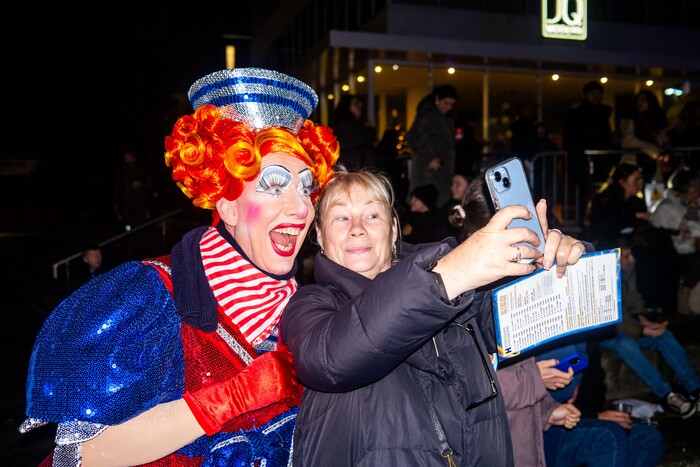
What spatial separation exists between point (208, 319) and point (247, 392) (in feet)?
0.88

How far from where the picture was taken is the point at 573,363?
9.82 ft

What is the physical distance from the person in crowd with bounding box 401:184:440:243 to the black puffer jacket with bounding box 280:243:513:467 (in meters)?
4.65

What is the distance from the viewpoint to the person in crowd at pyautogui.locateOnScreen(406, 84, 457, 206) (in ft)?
25.2

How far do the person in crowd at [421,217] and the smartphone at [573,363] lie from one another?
11.3 feet

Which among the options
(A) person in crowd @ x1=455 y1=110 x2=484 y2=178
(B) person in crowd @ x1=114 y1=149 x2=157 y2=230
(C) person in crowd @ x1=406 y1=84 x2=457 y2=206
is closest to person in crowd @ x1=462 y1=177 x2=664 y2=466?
(C) person in crowd @ x1=406 y1=84 x2=457 y2=206

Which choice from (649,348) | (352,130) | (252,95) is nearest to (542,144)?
(352,130)

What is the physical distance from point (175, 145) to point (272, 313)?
2.31 feet

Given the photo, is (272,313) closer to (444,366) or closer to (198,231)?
(198,231)

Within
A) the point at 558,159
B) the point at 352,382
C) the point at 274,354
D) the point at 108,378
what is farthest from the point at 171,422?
the point at 558,159

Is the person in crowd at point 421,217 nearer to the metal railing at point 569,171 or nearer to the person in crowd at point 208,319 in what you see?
the metal railing at point 569,171

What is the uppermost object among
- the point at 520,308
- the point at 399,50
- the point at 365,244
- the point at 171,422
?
the point at 399,50

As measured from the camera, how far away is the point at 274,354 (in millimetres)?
1953

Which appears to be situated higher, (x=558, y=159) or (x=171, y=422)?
(x=558, y=159)

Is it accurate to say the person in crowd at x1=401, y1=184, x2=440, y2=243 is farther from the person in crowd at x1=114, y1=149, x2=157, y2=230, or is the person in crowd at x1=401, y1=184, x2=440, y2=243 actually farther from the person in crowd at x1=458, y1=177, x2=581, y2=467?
the person in crowd at x1=114, y1=149, x2=157, y2=230
